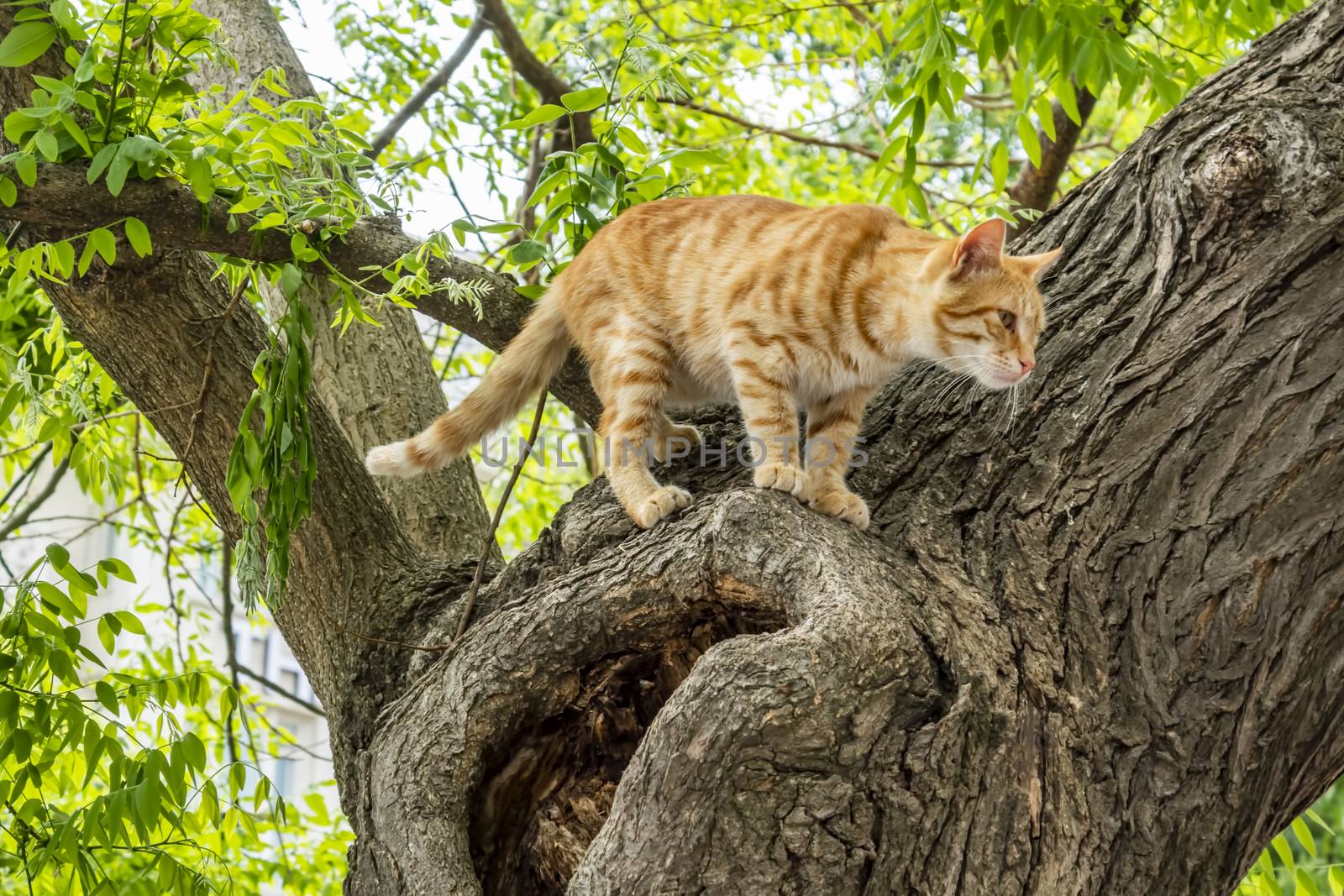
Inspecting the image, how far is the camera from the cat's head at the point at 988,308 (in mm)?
2457

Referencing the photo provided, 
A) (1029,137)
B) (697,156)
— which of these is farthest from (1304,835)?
(697,156)

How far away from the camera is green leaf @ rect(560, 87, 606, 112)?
8.62ft

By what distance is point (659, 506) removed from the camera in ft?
7.91

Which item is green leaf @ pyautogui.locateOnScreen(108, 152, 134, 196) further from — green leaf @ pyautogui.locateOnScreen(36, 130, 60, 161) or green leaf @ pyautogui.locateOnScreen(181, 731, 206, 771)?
green leaf @ pyautogui.locateOnScreen(181, 731, 206, 771)

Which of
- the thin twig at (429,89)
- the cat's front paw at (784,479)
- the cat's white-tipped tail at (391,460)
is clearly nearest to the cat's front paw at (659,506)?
the cat's front paw at (784,479)

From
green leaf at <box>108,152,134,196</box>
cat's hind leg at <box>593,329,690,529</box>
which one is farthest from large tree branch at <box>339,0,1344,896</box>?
green leaf at <box>108,152,134,196</box>

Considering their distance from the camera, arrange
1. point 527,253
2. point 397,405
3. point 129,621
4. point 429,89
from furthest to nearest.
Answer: point 429,89
point 397,405
point 527,253
point 129,621

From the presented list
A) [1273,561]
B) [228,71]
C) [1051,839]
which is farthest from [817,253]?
[228,71]

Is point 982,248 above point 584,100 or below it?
below

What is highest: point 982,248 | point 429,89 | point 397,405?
point 429,89

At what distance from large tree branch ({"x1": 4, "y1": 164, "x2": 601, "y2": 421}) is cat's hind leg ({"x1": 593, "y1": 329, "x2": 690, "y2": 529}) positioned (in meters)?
0.36

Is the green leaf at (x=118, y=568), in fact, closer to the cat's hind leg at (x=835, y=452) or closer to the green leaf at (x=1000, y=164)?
the cat's hind leg at (x=835, y=452)

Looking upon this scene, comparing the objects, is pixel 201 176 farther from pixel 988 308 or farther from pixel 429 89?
pixel 429 89

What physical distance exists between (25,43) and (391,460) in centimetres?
122
